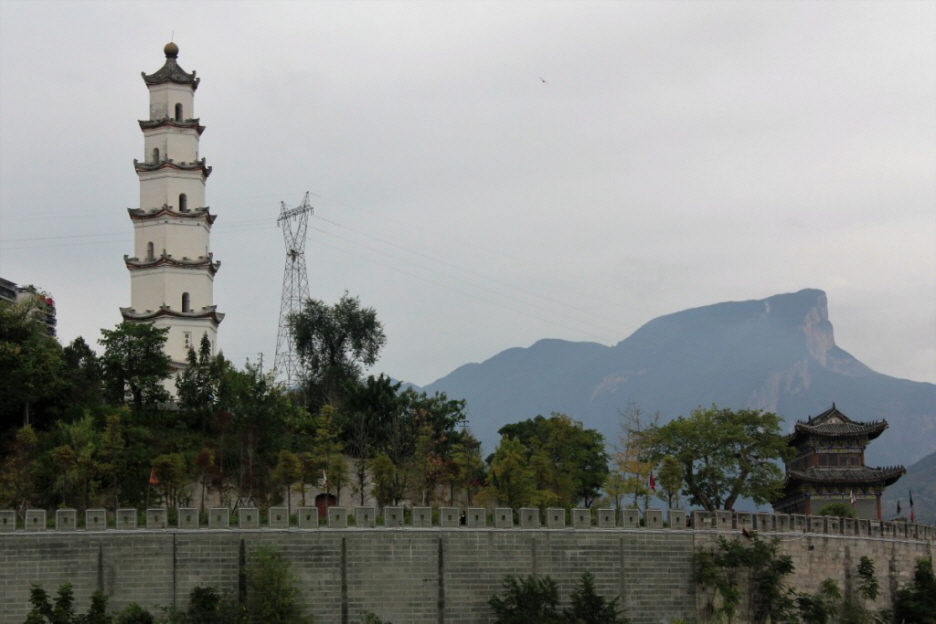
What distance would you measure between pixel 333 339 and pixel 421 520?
116 ft

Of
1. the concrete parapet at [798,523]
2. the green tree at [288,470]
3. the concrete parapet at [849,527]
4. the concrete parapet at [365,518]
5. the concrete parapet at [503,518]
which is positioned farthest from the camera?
the green tree at [288,470]

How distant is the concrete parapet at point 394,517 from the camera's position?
48.5m

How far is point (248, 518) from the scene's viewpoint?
156 ft

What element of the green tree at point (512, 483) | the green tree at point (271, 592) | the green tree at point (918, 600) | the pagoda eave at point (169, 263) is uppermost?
the pagoda eave at point (169, 263)

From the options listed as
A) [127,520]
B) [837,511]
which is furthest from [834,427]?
[127,520]

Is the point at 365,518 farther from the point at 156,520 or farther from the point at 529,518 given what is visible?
the point at 156,520

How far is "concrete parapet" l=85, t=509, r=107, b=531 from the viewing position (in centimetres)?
4662

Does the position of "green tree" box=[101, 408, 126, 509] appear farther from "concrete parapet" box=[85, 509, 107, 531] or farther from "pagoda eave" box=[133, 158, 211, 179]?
"pagoda eave" box=[133, 158, 211, 179]

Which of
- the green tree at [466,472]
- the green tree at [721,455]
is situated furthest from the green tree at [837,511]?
the green tree at [466,472]

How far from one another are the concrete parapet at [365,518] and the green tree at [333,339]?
3317 centimetres

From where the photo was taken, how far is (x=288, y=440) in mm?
69188

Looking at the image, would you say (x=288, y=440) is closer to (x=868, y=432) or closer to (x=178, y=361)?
(x=178, y=361)

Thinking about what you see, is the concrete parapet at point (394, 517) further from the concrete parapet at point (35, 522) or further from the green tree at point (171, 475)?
the green tree at point (171, 475)

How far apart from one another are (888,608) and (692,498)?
14.4 meters
